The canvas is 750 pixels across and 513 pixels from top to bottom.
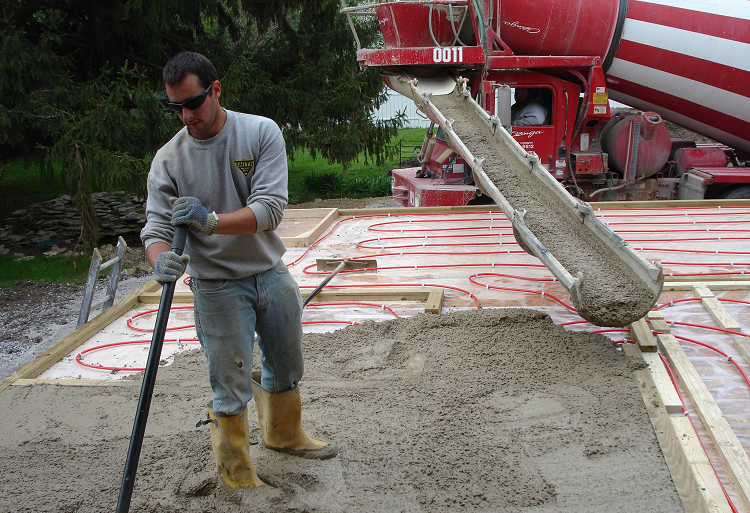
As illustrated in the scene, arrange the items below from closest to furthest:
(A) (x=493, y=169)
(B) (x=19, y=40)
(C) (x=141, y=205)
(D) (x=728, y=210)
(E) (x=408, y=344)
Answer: (E) (x=408, y=344)
(A) (x=493, y=169)
(D) (x=728, y=210)
(B) (x=19, y=40)
(C) (x=141, y=205)

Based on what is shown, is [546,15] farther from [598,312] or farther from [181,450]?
[181,450]

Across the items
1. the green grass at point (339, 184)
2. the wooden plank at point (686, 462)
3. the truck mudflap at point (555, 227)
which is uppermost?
the truck mudflap at point (555, 227)

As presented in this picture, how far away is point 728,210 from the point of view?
6.39 m

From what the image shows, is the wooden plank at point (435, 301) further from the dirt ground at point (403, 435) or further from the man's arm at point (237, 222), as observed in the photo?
the man's arm at point (237, 222)

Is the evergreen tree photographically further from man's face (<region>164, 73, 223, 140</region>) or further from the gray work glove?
the gray work glove

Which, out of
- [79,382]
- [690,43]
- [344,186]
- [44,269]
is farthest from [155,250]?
[344,186]

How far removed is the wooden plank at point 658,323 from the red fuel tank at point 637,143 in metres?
4.24

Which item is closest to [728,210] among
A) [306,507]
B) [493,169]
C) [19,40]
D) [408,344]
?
[493,169]

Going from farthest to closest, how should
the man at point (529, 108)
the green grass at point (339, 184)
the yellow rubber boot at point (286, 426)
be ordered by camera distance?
the green grass at point (339, 184) < the man at point (529, 108) < the yellow rubber boot at point (286, 426)

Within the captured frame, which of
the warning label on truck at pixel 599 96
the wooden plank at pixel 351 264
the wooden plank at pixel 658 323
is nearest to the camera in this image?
the wooden plank at pixel 658 323

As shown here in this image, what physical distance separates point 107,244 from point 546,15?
7.74 metres

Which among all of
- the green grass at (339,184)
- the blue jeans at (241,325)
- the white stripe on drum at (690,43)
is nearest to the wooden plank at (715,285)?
the blue jeans at (241,325)

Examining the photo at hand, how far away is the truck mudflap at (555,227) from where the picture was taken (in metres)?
3.49

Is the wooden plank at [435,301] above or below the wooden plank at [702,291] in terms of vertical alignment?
below
